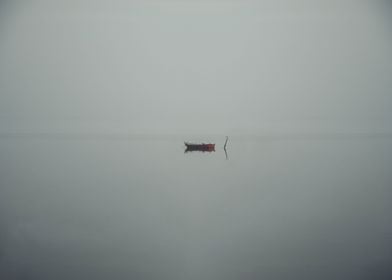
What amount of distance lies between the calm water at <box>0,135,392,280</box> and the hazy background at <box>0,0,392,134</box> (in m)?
0.09

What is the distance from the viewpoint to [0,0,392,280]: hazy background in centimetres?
127

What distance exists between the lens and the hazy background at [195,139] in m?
1.27

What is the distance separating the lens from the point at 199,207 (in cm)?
130

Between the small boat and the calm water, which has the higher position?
the small boat

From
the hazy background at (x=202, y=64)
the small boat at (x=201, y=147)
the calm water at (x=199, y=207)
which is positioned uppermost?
the hazy background at (x=202, y=64)

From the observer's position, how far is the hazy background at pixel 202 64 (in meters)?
1.26

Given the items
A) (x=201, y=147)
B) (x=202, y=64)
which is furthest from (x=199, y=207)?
(x=202, y=64)

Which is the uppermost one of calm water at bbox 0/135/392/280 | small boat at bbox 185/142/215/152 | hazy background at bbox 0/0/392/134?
hazy background at bbox 0/0/392/134

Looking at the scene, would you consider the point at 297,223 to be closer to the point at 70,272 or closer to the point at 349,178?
the point at 349,178

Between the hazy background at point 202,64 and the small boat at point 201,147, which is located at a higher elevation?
the hazy background at point 202,64

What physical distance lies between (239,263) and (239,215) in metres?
0.21

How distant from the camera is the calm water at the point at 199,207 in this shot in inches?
50.9

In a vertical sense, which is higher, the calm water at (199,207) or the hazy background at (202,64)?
the hazy background at (202,64)

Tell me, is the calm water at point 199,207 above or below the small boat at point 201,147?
below
